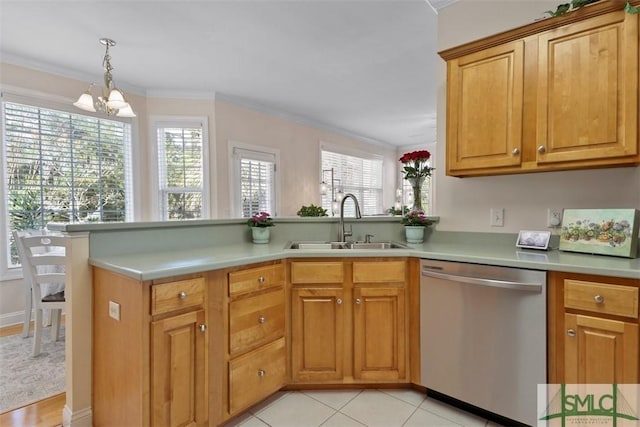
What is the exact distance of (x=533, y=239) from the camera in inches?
73.3

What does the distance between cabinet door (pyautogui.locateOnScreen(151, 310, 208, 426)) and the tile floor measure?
0.33 meters

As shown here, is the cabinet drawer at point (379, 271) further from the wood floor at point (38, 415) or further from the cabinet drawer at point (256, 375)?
the wood floor at point (38, 415)

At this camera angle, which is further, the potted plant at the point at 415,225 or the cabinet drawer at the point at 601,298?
the potted plant at the point at 415,225

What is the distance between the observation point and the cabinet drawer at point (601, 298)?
129 cm

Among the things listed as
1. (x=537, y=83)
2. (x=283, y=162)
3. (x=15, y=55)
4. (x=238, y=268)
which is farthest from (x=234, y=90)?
(x=537, y=83)

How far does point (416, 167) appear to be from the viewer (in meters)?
2.42

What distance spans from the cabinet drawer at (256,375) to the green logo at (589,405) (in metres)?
1.35

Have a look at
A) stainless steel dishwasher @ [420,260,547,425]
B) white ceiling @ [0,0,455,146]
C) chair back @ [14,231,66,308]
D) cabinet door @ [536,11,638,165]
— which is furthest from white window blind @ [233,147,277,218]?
cabinet door @ [536,11,638,165]

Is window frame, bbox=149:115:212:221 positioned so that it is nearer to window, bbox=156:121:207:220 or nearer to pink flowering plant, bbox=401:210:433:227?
window, bbox=156:121:207:220

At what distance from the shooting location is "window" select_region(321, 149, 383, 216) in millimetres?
6297

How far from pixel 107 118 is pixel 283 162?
8.01ft

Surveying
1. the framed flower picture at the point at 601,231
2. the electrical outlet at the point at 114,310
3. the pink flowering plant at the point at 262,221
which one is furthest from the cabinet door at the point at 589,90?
the electrical outlet at the point at 114,310

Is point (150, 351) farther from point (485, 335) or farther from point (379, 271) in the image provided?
point (485, 335)

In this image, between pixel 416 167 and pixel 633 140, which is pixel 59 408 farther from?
pixel 633 140
